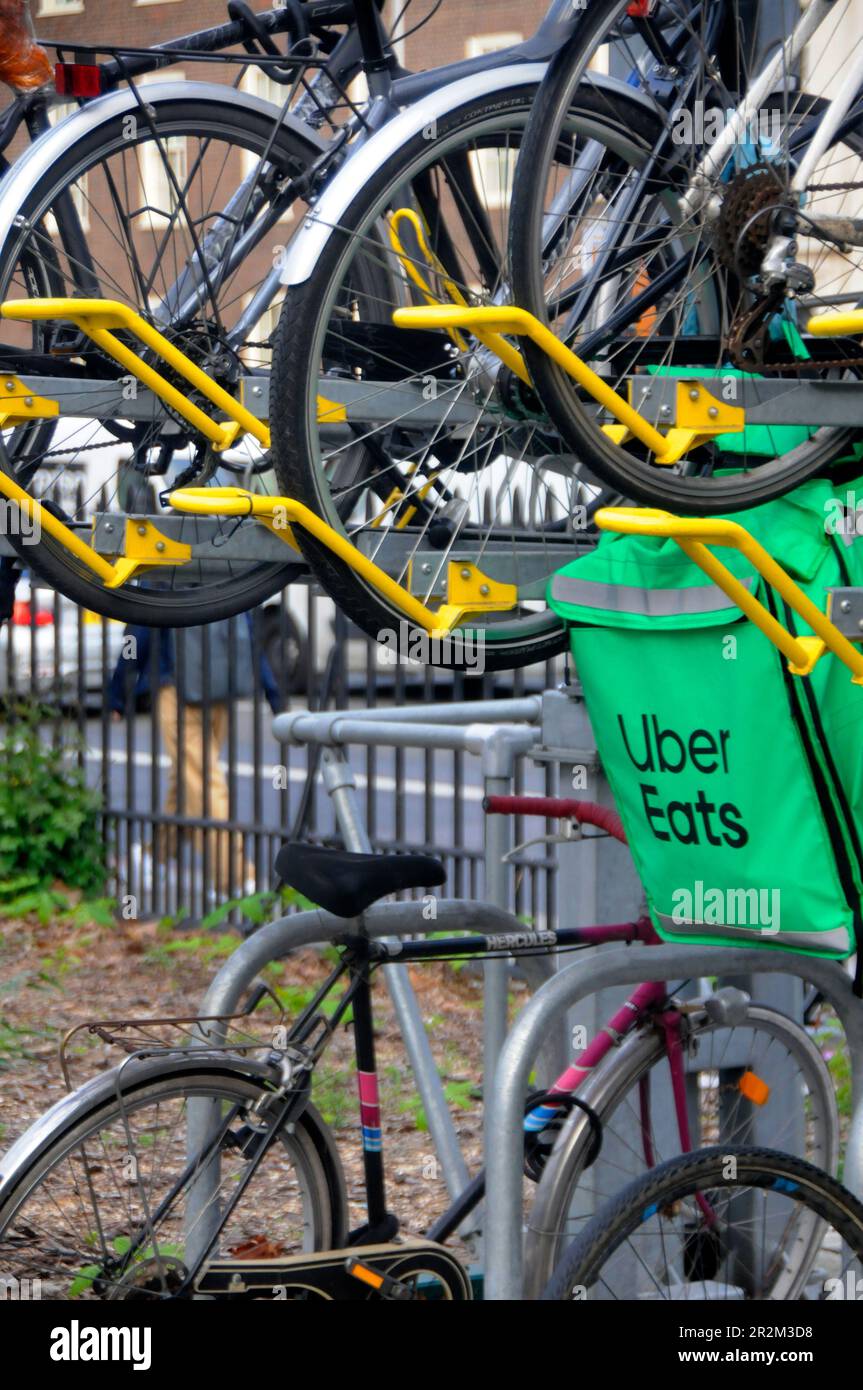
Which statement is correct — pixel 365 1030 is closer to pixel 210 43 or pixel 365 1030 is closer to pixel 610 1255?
pixel 610 1255

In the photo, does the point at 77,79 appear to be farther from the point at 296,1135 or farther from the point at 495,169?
the point at 296,1135

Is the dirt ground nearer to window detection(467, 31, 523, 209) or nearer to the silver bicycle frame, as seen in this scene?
window detection(467, 31, 523, 209)

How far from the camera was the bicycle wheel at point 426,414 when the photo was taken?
288 cm

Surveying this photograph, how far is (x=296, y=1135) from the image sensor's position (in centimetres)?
301

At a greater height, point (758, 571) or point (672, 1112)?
point (758, 571)

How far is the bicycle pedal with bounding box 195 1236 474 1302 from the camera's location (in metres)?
2.87

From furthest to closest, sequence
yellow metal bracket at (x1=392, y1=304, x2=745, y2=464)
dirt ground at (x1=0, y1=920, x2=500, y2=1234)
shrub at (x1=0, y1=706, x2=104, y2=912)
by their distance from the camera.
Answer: shrub at (x1=0, y1=706, x2=104, y2=912) < dirt ground at (x1=0, y1=920, x2=500, y2=1234) < yellow metal bracket at (x1=392, y1=304, x2=745, y2=464)

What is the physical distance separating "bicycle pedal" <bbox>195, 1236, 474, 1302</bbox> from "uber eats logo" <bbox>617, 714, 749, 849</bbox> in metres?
0.74

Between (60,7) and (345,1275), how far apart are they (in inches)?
89.2

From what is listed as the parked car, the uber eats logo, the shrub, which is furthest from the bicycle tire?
the parked car

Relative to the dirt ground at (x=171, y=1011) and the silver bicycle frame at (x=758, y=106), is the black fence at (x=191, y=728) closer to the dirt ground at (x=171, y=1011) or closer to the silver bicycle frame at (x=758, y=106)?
the dirt ground at (x=171, y=1011)

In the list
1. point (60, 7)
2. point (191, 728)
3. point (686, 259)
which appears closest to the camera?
point (686, 259)

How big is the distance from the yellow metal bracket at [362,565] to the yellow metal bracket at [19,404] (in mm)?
505

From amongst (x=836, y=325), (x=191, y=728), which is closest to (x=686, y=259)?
(x=836, y=325)
